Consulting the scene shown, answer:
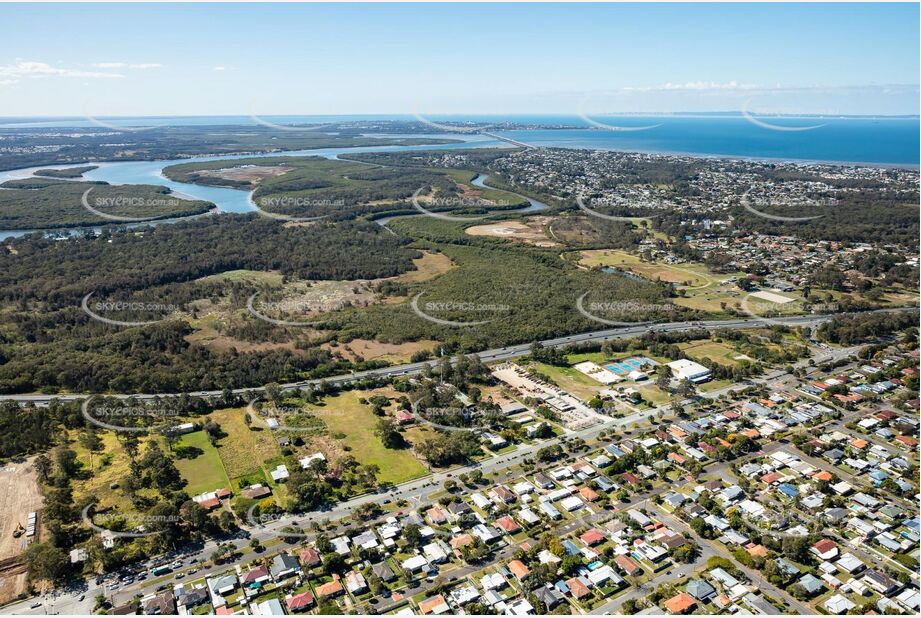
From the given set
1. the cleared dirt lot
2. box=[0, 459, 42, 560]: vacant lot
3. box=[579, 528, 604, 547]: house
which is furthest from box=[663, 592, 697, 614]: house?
box=[0, 459, 42, 560]: vacant lot

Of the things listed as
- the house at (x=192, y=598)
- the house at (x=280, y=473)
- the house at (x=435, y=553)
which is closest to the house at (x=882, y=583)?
the house at (x=435, y=553)

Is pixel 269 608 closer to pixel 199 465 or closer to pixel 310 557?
pixel 310 557

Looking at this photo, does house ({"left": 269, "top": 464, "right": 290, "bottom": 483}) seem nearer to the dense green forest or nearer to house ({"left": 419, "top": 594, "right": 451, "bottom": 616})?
house ({"left": 419, "top": 594, "right": 451, "bottom": 616})

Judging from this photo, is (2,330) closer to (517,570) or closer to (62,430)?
(62,430)

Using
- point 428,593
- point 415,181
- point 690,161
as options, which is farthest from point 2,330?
point 690,161

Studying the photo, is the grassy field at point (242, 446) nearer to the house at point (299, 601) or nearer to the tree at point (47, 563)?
the tree at point (47, 563)
